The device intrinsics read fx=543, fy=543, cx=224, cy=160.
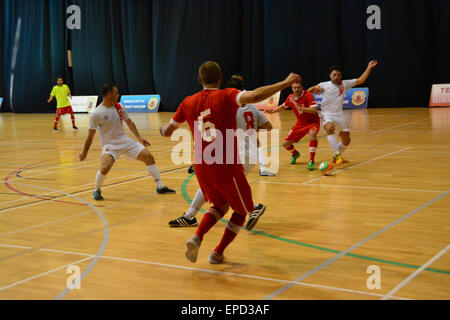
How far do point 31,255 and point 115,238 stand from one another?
2.62ft

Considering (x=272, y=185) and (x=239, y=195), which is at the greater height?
(x=239, y=195)

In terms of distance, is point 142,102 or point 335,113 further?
point 142,102

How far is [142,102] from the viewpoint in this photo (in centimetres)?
2606

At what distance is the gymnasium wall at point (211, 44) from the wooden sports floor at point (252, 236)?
12.0 metres

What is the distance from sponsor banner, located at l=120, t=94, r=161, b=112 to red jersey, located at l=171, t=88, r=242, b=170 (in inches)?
850

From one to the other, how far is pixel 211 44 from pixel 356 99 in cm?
657

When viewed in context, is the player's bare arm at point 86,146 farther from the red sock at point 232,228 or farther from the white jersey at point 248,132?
the red sock at point 232,228

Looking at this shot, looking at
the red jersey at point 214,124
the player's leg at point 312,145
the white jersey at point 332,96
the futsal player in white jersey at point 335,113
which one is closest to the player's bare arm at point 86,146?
the red jersey at point 214,124

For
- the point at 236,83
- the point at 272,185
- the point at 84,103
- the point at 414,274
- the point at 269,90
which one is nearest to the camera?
the point at 269,90

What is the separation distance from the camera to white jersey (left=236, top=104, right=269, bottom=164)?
6.02m

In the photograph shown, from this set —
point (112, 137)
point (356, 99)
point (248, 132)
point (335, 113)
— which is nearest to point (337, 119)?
point (335, 113)

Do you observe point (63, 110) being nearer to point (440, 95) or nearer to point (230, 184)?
point (440, 95)

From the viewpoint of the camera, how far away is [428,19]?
2017 centimetres
